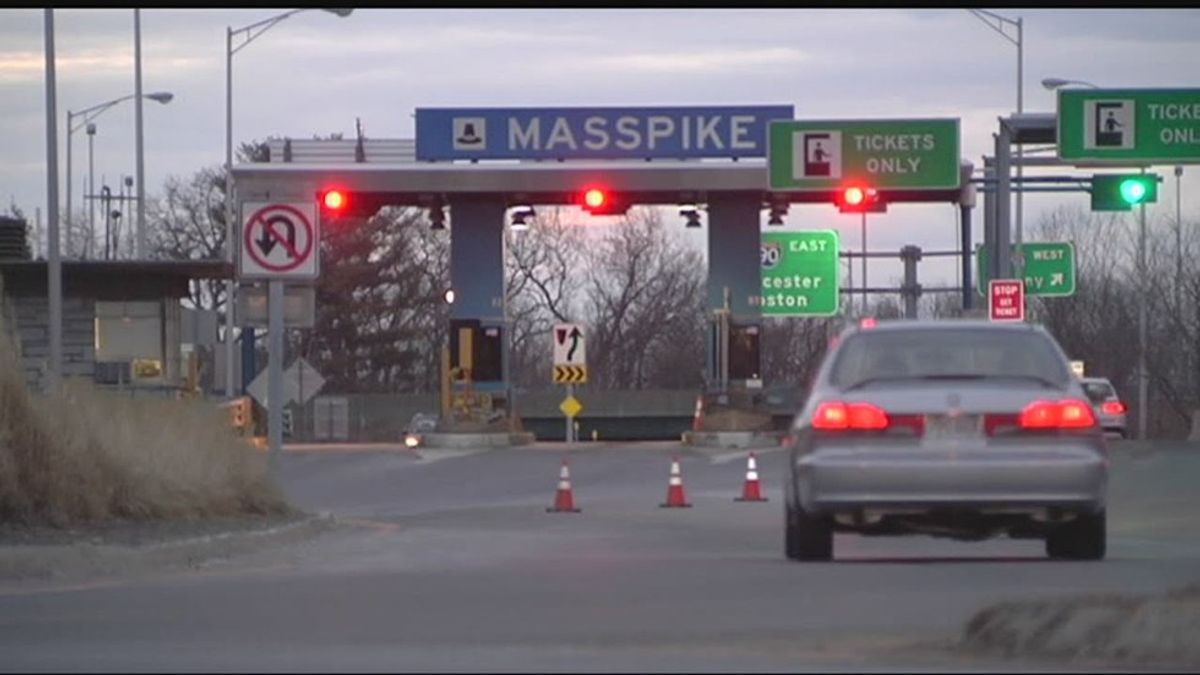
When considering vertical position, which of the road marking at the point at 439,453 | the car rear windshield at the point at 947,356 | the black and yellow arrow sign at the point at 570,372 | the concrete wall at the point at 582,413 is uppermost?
the car rear windshield at the point at 947,356

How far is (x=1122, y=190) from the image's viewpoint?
41.6m

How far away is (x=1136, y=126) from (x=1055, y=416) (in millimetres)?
25144

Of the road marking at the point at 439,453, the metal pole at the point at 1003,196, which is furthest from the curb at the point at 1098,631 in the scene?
the road marking at the point at 439,453

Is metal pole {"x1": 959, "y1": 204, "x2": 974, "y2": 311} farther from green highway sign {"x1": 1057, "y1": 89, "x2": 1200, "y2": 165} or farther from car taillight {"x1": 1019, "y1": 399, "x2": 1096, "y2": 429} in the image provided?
car taillight {"x1": 1019, "y1": 399, "x2": 1096, "y2": 429}

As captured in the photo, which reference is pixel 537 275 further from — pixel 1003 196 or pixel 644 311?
pixel 1003 196

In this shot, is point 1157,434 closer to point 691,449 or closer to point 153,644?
point 691,449

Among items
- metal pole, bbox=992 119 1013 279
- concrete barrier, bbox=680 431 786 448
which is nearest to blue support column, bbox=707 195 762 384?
concrete barrier, bbox=680 431 786 448

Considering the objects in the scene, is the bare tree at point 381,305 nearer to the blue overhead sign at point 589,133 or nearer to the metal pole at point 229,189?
the metal pole at point 229,189

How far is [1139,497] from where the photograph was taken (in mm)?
28203

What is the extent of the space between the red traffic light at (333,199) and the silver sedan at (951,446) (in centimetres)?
3113

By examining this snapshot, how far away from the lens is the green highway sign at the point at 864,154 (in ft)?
134

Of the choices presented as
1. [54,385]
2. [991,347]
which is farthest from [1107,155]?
[991,347]

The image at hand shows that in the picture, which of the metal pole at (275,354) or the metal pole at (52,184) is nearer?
the metal pole at (275,354)

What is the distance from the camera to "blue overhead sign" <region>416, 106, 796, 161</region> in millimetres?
45688
